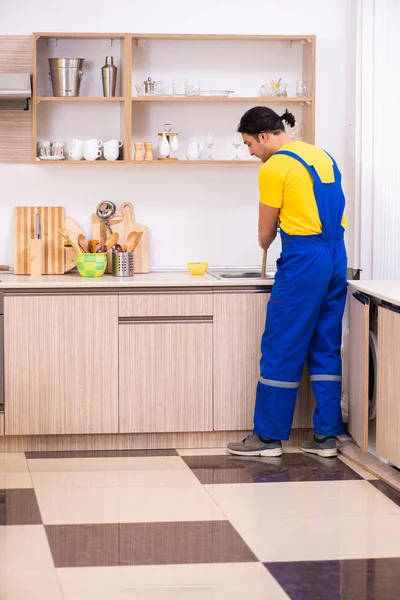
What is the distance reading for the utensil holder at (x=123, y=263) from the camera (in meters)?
4.90

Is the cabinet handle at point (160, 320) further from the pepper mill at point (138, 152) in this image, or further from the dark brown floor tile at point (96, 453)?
the pepper mill at point (138, 152)

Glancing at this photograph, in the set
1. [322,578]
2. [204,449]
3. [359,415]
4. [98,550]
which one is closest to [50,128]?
[204,449]

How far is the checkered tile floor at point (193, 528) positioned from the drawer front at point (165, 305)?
2.19 feet

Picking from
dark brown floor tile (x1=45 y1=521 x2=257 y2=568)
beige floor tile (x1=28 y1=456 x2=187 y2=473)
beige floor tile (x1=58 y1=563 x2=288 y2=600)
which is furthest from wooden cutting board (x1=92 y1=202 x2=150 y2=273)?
beige floor tile (x1=58 y1=563 x2=288 y2=600)

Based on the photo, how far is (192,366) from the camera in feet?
15.3

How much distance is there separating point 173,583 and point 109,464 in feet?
5.03

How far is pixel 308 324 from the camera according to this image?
4.40 metres

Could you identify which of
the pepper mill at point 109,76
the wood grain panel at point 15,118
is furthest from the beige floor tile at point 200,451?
the pepper mill at point 109,76

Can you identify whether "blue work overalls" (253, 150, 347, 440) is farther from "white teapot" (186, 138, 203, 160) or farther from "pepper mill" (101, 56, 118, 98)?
"pepper mill" (101, 56, 118, 98)

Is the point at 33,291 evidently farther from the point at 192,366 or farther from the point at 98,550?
the point at 98,550

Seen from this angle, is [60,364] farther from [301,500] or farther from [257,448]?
[301,500]

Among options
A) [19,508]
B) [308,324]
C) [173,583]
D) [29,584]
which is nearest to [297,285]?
[308,324]

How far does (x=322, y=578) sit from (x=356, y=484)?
112 cm

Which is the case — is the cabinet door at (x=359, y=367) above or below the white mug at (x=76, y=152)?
below
